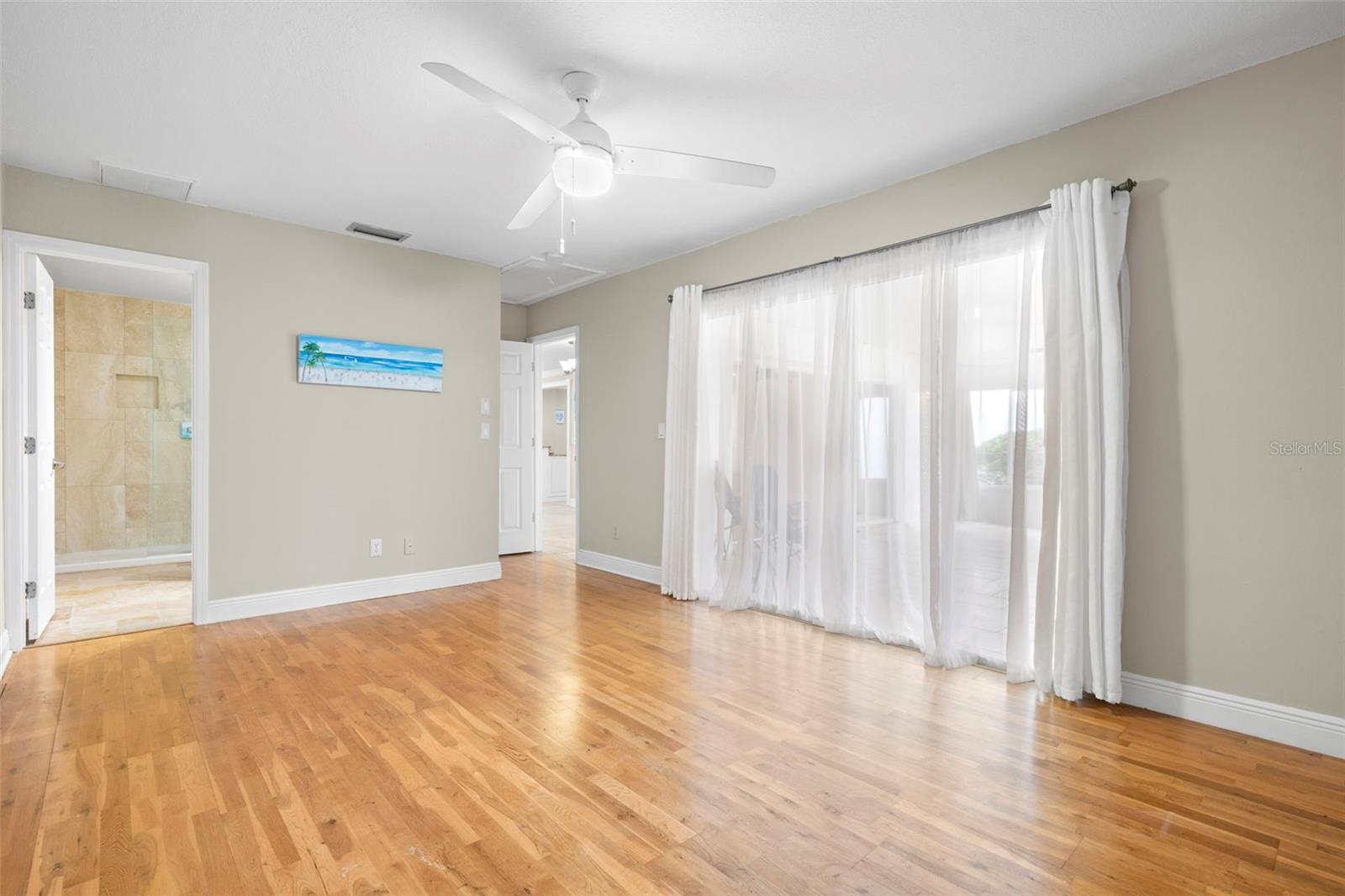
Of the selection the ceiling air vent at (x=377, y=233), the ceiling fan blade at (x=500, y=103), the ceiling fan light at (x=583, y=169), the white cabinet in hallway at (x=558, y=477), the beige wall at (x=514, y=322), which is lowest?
the white cabinet in hallway at (x=558, y=477)

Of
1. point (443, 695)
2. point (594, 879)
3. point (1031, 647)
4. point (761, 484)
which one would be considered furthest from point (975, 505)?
point (443, 695)

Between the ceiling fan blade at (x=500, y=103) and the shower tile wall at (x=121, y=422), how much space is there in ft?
19.3

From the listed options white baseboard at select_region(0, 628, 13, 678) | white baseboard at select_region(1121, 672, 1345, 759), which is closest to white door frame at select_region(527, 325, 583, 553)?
white baseboard at select_region(0, 628, 13, 678)

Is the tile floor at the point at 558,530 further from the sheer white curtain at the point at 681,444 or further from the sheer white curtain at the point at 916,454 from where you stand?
the sheer white curtain at the point at 916,454

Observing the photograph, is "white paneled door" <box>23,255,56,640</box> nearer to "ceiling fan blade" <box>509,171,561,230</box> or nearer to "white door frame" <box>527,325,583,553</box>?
"ceiling fan blade" <box>509,171,561,230</box>

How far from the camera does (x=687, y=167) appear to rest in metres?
2.61

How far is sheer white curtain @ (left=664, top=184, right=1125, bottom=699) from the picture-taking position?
2.91 m

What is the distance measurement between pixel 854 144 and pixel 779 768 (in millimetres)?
2977

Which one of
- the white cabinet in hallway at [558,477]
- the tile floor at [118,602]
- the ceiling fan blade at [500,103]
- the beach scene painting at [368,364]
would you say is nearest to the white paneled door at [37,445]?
the tile floor at [118,602]

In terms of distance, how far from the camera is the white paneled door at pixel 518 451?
6613 millimetres

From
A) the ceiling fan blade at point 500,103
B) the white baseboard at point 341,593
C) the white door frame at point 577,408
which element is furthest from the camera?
the white door frame at point 577,408

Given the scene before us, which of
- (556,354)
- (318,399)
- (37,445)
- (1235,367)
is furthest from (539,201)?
(556,354)

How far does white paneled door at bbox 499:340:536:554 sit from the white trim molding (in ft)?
10.5

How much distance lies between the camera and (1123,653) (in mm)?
2869
